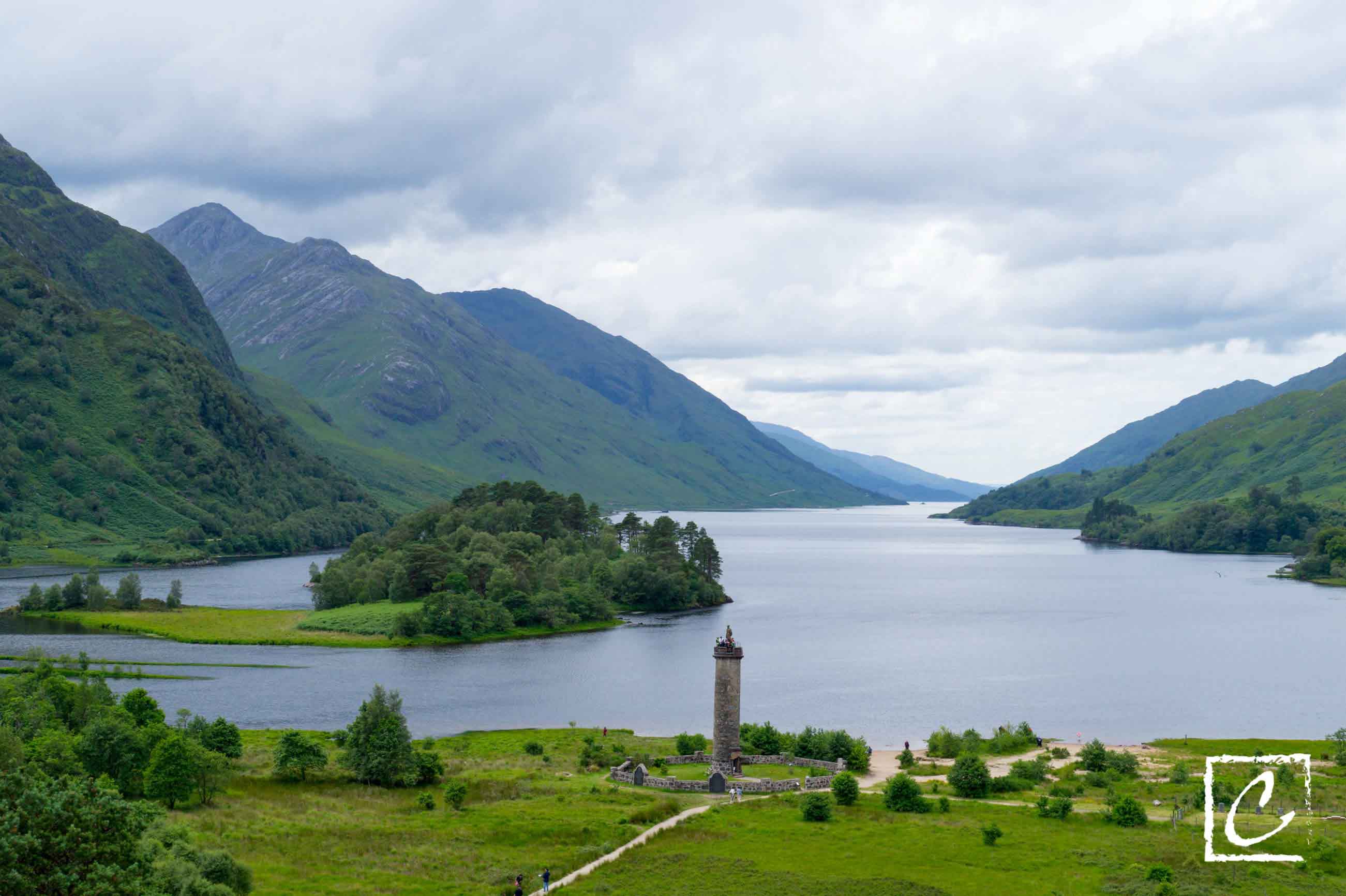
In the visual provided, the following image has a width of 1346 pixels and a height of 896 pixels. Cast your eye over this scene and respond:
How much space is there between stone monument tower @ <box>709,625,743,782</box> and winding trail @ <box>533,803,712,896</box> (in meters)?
9.10

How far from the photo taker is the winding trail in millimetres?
58606

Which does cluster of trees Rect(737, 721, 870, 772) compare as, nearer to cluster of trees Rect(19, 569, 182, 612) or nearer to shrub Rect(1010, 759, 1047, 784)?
shrub Rect(1010, 759, 1047, 784)

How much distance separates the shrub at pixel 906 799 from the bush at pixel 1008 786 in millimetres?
9197

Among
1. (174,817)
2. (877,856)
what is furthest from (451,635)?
(877,856)

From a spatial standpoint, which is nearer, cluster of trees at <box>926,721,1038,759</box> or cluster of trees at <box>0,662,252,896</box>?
cluster of trees at <box>0,662,252,896</box>

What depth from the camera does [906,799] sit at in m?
73.1

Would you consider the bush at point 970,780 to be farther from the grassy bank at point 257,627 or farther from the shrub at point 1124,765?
the grassy bank at point 257,627

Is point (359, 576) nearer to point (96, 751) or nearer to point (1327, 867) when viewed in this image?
point (96, 751)

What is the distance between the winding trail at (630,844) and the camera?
58.6 metres

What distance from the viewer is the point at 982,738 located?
103 metres

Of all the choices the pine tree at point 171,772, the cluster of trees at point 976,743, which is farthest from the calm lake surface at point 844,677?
the pine tree at point 171,772

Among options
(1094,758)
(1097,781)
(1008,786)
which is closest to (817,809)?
(1008,786)

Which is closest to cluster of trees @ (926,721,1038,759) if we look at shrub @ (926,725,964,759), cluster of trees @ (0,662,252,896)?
shrub @ (926,725,964,759)

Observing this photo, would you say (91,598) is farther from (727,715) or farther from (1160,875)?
(1160,875)
